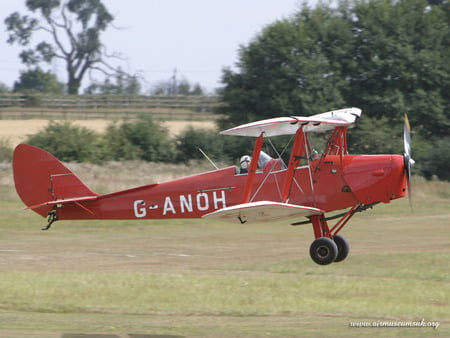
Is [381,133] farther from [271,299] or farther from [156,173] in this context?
[271,299]

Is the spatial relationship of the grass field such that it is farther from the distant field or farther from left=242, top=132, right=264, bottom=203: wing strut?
the distant field

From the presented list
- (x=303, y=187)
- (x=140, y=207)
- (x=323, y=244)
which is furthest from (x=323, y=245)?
(x=140, y=207)

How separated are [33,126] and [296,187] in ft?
147

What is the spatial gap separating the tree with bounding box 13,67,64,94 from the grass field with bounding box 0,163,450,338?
199 feet

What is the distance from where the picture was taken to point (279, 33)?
4778 cm

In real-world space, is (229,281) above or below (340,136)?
below

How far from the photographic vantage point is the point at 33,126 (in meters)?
58.2

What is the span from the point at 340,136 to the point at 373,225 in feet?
67.5

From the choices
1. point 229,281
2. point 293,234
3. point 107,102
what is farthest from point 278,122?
point 107,102

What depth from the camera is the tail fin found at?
1673cm

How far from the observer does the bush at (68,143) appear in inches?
1811

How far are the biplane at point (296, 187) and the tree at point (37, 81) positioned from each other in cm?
8255

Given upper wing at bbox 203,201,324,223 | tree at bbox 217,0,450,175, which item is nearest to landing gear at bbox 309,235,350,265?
upper wing at bbox 203,201,324,223

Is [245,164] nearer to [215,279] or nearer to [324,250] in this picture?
[324,250]
